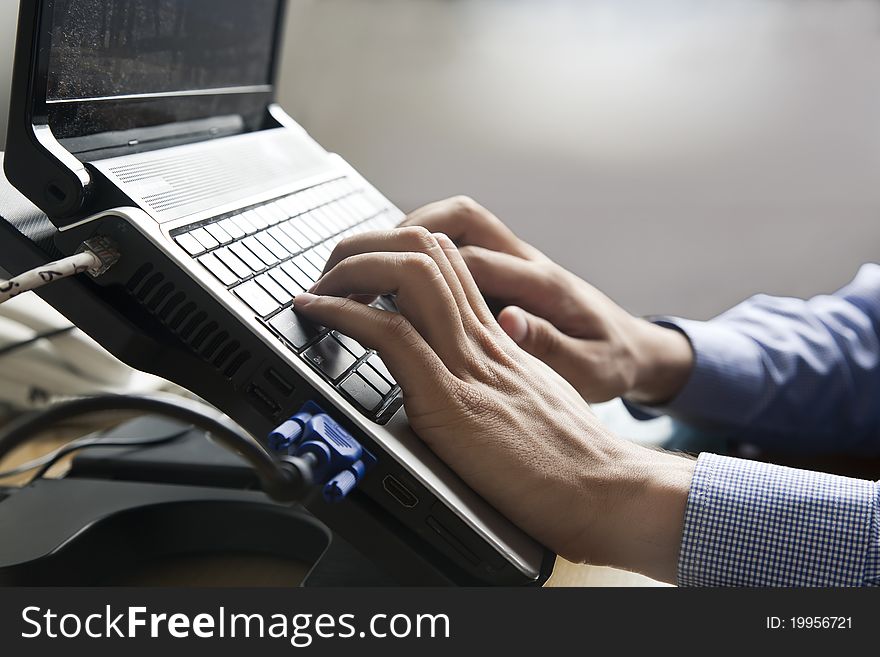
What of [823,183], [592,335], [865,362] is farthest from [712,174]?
[592,335]

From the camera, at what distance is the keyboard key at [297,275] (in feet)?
1.37

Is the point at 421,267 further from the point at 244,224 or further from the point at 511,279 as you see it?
the point at 511,279

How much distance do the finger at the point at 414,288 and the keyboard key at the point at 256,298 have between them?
0.04 meters

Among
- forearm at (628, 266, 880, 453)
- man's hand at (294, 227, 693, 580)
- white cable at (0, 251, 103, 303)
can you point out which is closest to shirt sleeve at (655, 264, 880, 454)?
forearm at (628, 266, 880, 453)

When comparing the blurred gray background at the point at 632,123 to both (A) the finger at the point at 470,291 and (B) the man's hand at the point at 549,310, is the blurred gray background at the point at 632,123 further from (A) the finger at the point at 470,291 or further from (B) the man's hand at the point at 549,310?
Result: (A) the finger at the point at 470,291

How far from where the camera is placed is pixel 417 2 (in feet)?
4.02

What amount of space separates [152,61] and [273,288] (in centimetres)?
22

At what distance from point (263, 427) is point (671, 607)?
19 cm

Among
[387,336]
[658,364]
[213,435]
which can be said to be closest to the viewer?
[213,435]

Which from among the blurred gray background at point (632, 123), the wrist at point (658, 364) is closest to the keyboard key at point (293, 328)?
the wrist at point (658, 364)

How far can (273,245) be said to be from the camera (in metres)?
0.43

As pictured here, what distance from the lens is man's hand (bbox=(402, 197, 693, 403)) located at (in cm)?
59

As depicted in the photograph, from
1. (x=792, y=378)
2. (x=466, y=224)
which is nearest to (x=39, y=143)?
(x=466, y=224)

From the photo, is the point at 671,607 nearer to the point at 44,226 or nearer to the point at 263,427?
the point at 263,427
